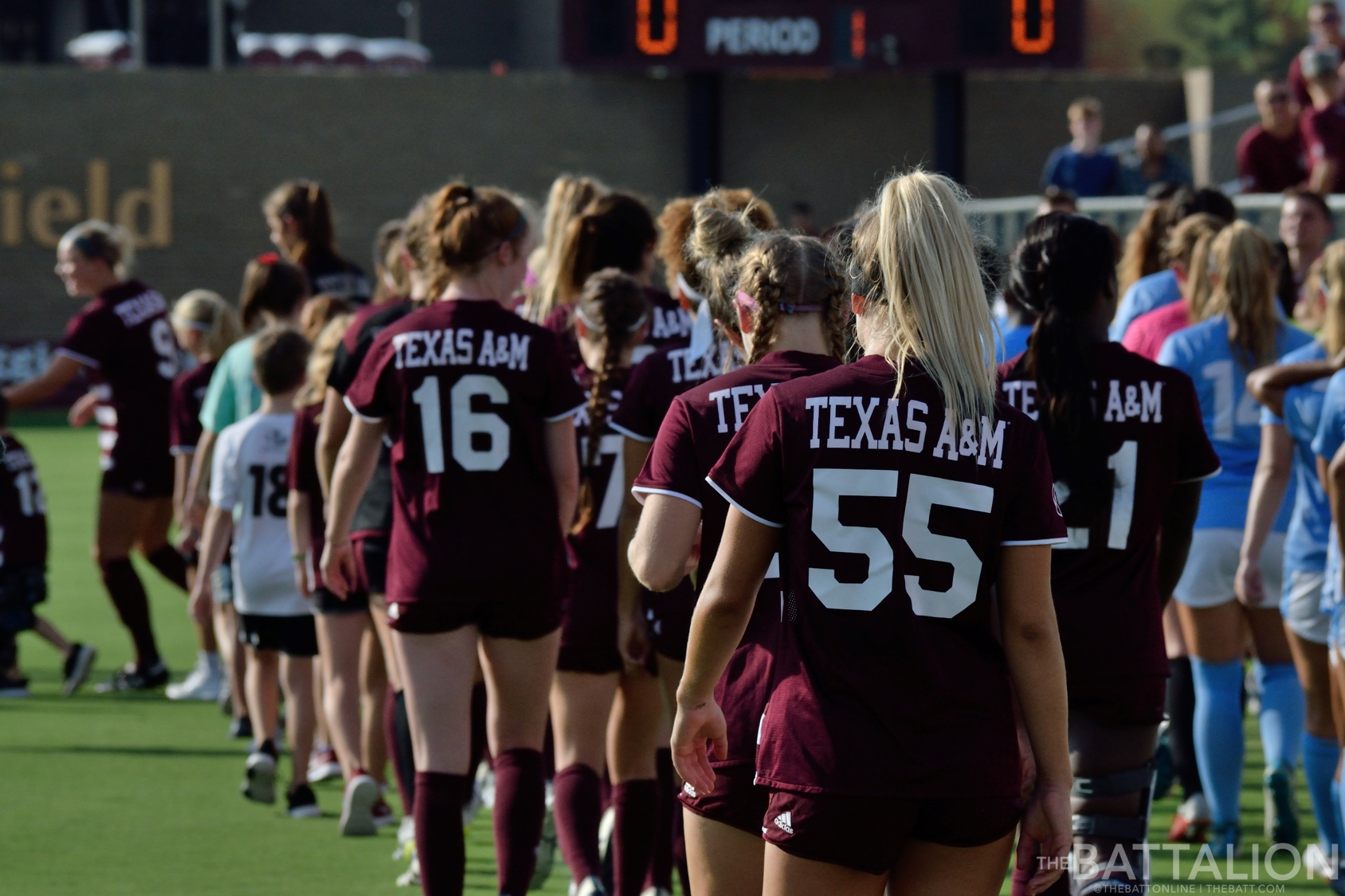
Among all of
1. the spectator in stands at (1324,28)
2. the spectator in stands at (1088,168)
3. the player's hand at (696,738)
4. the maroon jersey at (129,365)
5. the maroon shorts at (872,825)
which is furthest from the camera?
the spectator in stands at (1088,168)

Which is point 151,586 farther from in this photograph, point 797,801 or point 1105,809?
point 797,801

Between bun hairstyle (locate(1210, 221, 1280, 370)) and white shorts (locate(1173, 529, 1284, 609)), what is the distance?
53cm

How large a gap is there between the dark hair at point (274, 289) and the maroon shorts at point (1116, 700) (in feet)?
12.4

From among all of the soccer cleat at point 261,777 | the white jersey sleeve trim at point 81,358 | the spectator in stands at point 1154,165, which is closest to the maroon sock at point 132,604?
the white jersey sleeve trim at point 81,358

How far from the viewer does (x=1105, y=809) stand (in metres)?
3.78

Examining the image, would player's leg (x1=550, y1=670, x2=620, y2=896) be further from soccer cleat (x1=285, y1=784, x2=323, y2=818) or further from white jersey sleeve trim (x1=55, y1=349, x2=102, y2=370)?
white jersey sleeve trim (x1=55, y1=349, x2=102, y2=370)

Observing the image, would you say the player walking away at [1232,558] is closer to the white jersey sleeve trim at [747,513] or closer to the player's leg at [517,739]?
the player's leg at [517,739]

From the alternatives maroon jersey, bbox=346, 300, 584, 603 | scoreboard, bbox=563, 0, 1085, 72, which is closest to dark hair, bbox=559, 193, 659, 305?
maroon jersey, bbox=346, 300, 584, 603

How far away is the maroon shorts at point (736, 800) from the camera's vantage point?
10.0 ft

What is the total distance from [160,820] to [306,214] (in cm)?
254

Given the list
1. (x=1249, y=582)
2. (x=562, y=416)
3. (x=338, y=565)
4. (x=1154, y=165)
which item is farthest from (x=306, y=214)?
(x=1154, y=165)

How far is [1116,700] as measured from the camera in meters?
3.73

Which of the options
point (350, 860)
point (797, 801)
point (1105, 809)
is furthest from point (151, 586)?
point (797, 801)

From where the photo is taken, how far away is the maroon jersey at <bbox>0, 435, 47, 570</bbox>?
789 centimetres
